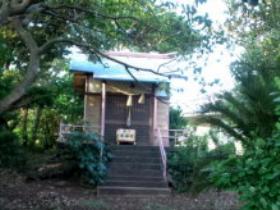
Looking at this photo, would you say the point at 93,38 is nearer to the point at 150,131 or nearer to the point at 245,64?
the point at 245,64

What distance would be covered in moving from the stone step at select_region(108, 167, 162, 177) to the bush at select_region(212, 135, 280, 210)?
41.3 ft

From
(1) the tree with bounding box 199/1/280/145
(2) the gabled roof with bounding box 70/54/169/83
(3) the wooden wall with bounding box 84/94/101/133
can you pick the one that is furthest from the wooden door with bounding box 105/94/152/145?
(1) the tree with bounding box 199/1/280/145

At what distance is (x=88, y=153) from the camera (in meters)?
A: 18.7

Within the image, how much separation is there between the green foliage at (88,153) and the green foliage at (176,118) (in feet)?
22.4

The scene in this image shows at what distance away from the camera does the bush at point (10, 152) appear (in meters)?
16.4

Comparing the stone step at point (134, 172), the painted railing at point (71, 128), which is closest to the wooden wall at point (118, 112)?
the painted railing at point (71, 128)

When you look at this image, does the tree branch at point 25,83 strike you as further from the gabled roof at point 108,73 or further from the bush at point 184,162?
the gabled roof at point 108,73

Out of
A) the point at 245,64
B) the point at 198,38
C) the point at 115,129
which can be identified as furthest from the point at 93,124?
the point at 245,64

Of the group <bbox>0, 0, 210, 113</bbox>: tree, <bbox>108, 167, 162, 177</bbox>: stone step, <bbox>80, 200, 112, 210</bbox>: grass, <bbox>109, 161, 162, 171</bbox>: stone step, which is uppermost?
<bbox>0, 0, 210, 113</bbox>: tree

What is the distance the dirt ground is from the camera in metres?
14.1

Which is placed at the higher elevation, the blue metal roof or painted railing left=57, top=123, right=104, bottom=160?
the blue metal roof

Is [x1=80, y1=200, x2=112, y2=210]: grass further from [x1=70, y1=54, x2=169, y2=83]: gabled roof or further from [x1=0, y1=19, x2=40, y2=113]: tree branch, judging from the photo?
[x1=70, y1=54, x2=169, y2=83]: gabled roof

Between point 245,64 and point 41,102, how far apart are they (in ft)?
32.1

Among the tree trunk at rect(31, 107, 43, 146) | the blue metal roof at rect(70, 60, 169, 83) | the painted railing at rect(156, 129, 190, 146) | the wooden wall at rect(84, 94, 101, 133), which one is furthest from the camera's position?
the tree trunk at rect(31, 107, 43, 146)
